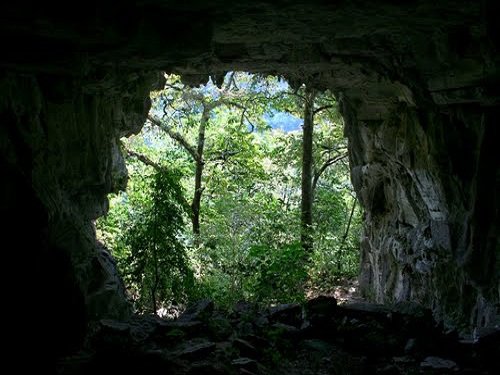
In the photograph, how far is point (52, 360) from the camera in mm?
6156

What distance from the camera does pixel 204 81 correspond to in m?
9.45

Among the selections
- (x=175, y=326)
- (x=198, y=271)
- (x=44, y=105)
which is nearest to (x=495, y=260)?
(x=175, y=326)

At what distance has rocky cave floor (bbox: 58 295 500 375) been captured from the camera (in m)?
5.85

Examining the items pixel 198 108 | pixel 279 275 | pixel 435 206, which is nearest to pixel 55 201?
pixel 279 275

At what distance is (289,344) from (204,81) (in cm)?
510

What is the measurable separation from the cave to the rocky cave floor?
884 millimetres

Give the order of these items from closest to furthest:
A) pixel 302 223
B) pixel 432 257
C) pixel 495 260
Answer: pixel 495 260, pixel 432 257, pixel 302 223

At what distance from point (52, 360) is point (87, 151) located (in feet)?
10.9

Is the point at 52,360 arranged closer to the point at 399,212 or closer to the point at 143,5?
the point at 143,5

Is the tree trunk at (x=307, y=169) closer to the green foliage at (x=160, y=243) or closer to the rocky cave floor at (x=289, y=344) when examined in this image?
the green foliage at (x=160, y=243)

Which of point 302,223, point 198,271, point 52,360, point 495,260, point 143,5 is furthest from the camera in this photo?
point 302,223

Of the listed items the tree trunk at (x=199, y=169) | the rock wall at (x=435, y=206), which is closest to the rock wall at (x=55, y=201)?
the rock wall at (x=435, y=206)

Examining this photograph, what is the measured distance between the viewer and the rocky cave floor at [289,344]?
19.2 feet

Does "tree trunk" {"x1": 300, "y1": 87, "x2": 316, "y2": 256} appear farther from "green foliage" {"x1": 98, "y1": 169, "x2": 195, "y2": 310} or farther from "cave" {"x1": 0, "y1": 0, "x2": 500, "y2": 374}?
"green foliage" {"x1": 98, "y1": 169, "x2": 195, "y2": 310}
